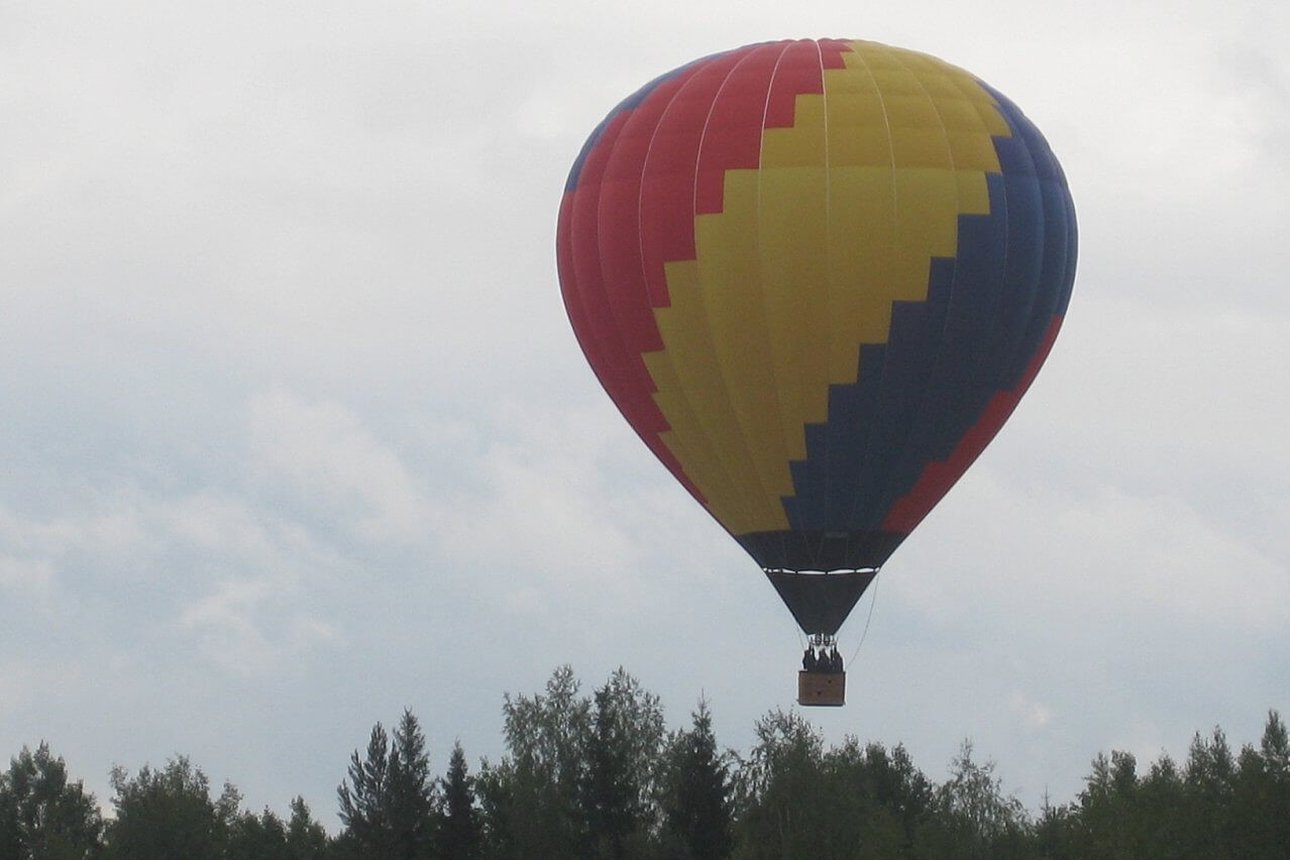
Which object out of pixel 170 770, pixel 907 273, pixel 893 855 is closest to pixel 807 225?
pixel 907 273

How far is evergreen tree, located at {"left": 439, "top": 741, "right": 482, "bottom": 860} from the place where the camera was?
62812mm

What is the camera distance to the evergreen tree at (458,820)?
62.8 metres

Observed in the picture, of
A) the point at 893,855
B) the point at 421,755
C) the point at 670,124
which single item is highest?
the point at 670,124

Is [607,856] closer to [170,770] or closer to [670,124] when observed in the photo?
[670,124]

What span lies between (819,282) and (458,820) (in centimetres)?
2193

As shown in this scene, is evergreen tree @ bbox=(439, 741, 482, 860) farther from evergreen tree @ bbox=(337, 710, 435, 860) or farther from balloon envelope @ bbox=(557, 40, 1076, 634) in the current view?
balloon envelope @ bbox=(557, 40, 1076, 634)

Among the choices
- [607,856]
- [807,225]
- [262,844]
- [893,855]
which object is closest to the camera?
[807,225]

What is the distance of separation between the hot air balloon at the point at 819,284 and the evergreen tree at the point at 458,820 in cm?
1696

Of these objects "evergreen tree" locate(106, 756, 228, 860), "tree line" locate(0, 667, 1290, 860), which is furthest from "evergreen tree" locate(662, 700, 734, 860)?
"evergreen tree" locate(106, 756, 228, 860)

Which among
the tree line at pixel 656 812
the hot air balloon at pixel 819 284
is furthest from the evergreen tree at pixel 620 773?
the hot air balloon at pixel 819 284

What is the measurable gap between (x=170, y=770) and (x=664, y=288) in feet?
149

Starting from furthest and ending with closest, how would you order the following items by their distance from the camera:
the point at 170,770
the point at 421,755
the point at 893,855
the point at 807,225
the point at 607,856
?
the point at 170,770
the point at 421,755
the point at 607,856
the point at 893,855
the point at 807,225

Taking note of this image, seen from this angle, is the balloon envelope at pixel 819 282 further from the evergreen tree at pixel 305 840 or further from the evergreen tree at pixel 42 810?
the evergreen tree at pixel 42 810

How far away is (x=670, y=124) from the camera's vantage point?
4644cm
